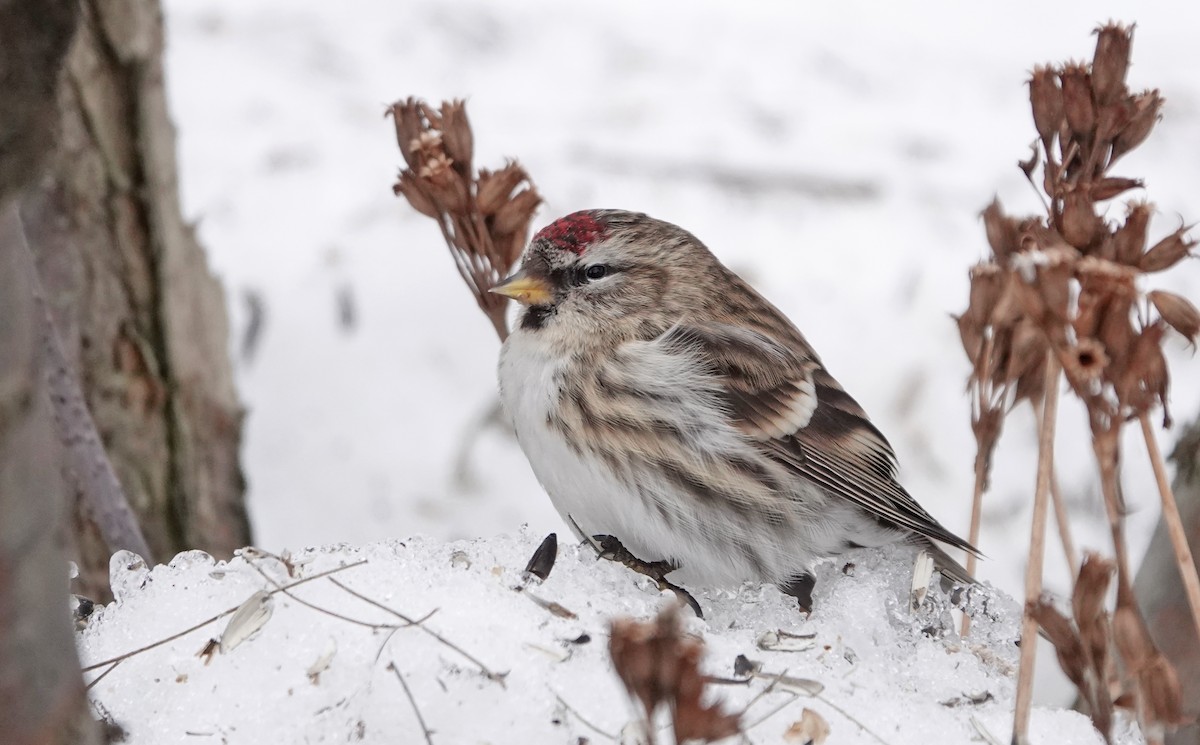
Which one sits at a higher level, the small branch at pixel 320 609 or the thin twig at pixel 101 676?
the small branch at pixel 320 609

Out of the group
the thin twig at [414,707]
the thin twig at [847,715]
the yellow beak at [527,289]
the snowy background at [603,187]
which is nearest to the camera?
the thin twig at [414,707]

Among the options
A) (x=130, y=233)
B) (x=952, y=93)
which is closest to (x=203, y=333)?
(x=130, y=233)

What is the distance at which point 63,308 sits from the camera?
2.24 metres

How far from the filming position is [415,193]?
160 cm

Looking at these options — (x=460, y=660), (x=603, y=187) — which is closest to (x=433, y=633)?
(x=460, y=660)

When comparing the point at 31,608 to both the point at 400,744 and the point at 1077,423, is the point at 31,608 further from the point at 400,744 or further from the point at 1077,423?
the point at 1077,423

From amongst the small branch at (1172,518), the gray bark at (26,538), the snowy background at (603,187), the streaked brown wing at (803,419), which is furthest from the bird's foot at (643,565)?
the snowy background at (603,187)

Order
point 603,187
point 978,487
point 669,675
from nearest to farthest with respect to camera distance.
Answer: point 669,675
point 978,487
point 603,187

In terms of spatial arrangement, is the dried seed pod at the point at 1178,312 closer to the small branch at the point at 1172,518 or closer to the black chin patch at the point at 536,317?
the small branch at the point at 1172,518

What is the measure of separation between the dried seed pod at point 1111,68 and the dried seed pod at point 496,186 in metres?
0.71

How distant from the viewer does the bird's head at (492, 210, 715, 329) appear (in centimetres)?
191

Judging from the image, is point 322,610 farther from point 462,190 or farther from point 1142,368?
point 1142,368

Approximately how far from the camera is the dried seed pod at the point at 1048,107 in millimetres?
1226

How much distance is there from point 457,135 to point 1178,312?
0.90 m
